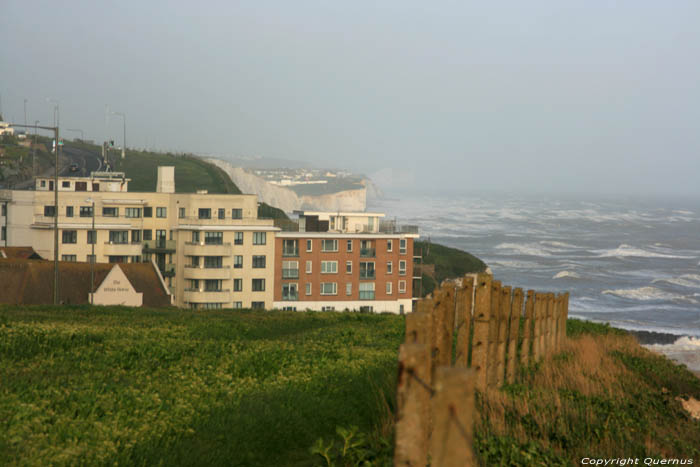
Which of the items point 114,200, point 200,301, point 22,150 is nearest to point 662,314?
point 200,301

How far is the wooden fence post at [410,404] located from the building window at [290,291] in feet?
189

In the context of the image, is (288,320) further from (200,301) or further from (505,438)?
(200,301)

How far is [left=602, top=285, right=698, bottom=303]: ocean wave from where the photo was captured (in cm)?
8325

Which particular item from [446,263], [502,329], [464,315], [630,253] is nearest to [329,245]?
[446,263]

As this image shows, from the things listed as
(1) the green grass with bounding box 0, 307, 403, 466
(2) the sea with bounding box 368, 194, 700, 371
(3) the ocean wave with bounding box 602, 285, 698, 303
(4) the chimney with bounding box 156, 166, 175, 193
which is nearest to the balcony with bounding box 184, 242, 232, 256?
(4) the chimney with bounding box 156, 166, 175, 193

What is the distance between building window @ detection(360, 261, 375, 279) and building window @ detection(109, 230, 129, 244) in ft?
61.9

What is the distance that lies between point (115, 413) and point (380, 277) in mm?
55822

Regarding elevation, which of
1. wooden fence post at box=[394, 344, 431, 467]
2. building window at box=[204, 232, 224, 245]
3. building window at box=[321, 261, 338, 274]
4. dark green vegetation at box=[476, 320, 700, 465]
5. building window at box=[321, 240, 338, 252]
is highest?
wooden fence post at box=[394, 344, 431, 467]

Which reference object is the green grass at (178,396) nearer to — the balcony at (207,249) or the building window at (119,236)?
the balcony at (207,249)

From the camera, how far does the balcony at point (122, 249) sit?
206 ft

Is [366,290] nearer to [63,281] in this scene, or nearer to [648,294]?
[63,281]

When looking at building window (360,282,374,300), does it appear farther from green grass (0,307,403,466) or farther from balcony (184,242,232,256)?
green grass (0,307,403,466)

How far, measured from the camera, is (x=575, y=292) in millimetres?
88438

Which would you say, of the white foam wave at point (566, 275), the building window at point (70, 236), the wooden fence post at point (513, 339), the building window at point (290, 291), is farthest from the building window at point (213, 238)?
the white foam wave at point (566, 275)
